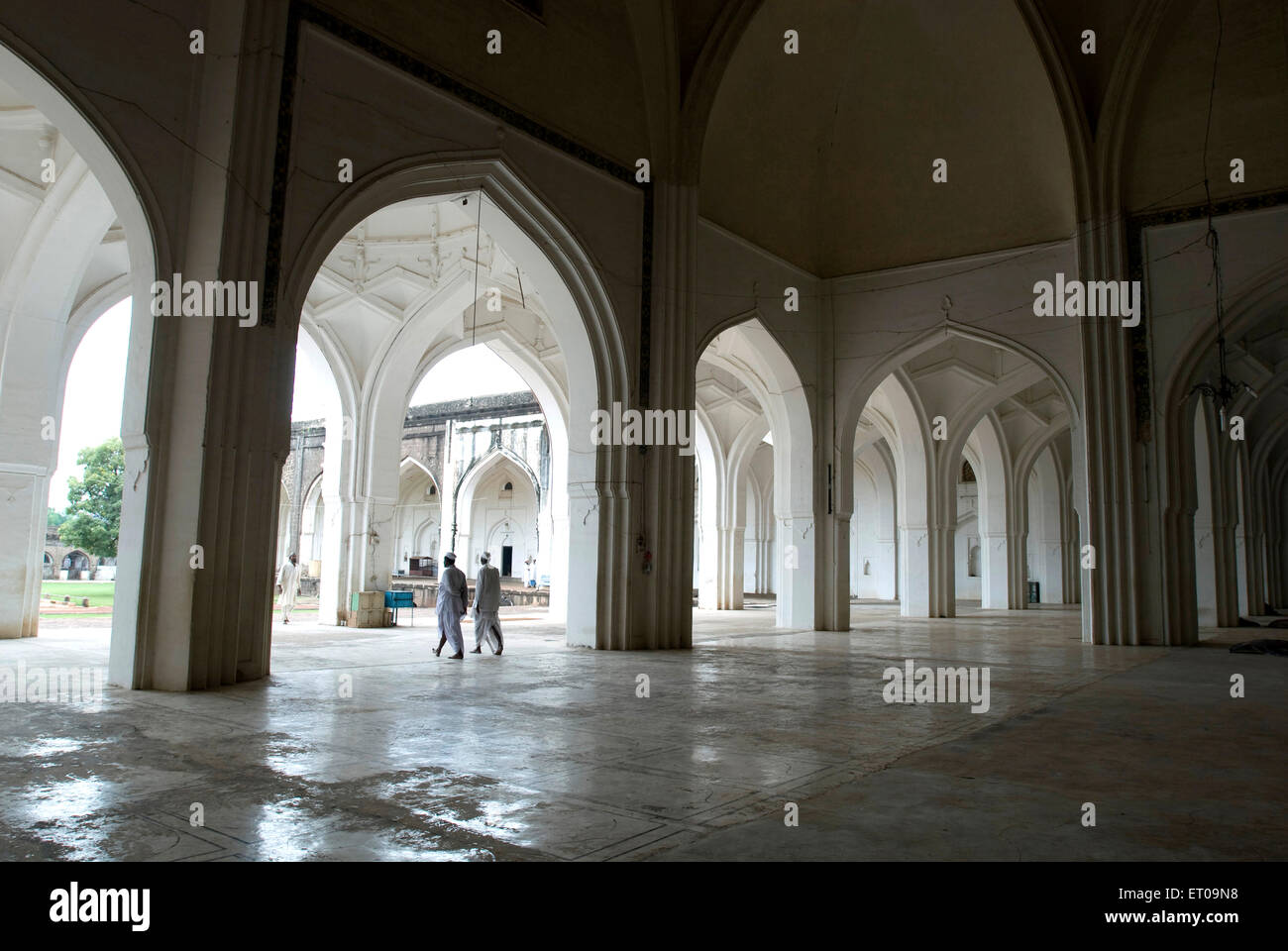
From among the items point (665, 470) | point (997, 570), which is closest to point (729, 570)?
point (997, 570)

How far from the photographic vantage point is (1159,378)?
11.9 m

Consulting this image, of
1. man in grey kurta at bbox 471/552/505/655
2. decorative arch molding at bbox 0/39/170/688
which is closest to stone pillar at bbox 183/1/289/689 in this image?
decorative arch molding at bbox 0/39/170/688

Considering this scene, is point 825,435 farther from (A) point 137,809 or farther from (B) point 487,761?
(A) point 137,809

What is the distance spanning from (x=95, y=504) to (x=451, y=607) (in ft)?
114

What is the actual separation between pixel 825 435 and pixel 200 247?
32.5 ft

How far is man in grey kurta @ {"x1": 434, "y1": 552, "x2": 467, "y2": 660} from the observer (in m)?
9.29

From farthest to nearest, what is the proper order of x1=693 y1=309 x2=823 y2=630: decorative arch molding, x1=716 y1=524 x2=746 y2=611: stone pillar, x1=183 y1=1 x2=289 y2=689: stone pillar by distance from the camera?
1. x1=716 y1=524 x2=746 y2=611: stone pillar
2. x1=693 y1=309 x2=823 y2=630: decorative arch molding
3. x1=183 y1=1 x2=289 y2=689: stone pillar

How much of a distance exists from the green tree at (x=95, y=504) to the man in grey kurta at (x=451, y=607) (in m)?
31.7

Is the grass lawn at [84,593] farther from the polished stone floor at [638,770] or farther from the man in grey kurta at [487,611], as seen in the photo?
the polished stone floor at [638,770]

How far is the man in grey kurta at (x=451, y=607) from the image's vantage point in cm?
929

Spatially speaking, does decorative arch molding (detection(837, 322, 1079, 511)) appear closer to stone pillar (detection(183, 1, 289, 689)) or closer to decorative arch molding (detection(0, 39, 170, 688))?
stone pillar (detection(183, 1, 289, 689))

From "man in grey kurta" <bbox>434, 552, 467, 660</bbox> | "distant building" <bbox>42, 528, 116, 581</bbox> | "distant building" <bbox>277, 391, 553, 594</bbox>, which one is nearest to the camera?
"man in grey kurta" <bbox>434, 552, 467, 660</bbox>

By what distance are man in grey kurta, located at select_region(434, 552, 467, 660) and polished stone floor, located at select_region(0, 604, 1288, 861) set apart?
1.35 metres

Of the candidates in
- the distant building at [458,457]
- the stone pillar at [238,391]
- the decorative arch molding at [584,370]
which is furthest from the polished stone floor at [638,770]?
the distant building at [458,457]
